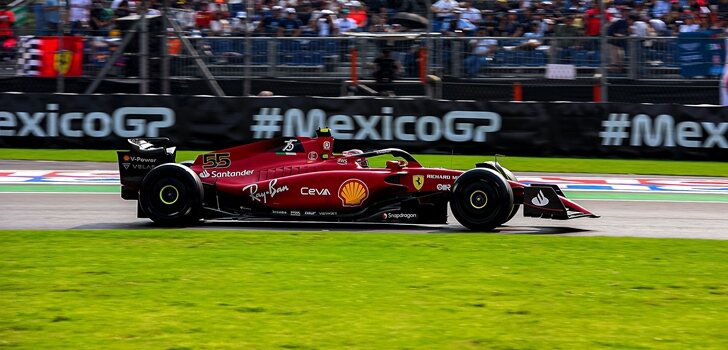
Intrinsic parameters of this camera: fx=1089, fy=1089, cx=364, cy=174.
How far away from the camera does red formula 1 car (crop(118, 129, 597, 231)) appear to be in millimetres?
10453

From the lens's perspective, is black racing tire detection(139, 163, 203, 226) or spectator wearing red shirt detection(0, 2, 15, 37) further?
spectator wearing red shirt detection(0, 2, 15, 37)

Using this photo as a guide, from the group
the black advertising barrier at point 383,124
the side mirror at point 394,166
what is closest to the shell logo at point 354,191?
the side mirror at point 394,166

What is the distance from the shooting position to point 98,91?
65.9ft

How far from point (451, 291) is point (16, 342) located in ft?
9.73

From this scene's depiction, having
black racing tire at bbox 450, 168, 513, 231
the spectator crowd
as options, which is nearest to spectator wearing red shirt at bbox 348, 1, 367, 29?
the spectator crowd

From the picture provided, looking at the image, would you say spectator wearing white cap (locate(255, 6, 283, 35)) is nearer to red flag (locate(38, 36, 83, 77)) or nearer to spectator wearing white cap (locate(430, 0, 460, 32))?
spectator wearing white cap (locate(430, 0, 460, 32))

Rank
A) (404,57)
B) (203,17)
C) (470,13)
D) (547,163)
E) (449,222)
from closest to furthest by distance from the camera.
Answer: (449,222) → (547,163) → (404,57) → (470,13) → (203,17)

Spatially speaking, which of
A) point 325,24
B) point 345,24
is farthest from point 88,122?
point 345,24

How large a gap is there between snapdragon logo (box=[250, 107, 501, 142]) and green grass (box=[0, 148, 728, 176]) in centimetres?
46

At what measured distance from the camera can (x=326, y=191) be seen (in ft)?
34.9

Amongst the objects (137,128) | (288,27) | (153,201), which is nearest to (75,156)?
(137,128)

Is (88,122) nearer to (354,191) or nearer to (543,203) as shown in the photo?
(354,191)

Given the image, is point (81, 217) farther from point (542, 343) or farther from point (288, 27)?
point (288, 27)

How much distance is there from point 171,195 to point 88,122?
9.52 m
